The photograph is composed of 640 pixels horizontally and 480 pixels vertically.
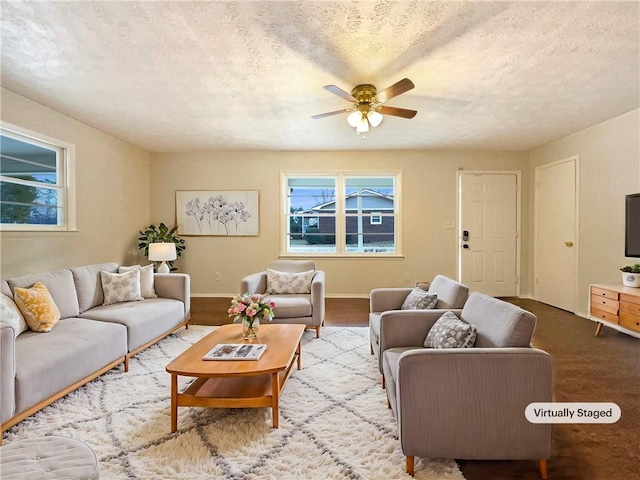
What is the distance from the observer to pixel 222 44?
2.43m

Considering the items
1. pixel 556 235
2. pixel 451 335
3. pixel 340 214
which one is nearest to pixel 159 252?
pixel 340 214

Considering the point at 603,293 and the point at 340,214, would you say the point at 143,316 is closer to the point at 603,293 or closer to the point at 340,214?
the point at 340,214

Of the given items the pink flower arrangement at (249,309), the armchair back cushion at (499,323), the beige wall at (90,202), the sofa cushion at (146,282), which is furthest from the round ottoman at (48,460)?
the beige wall at (90,202)

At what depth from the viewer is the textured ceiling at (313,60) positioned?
2.09 meters

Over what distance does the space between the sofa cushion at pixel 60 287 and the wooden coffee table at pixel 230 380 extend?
4.90 ft

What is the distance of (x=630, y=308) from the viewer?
3262 mm

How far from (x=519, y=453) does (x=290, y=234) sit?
4.77 m

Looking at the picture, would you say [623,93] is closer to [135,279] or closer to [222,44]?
[222,44]

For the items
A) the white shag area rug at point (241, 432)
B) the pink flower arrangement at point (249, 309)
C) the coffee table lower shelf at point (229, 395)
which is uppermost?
the pink flower arrangement at point (249, 309)

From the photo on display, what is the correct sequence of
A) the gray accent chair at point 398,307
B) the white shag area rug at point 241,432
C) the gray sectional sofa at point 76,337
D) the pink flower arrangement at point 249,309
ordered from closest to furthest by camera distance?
the white shag area rug at point 241,432 < the gray sectional sofa at point 76,337 < the gray accent chair at point 398,307 < the pink flower arrangement at point 249,309

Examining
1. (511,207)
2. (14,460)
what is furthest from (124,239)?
(511,207)

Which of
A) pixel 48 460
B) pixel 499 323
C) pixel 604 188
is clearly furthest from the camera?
pixel 604 188

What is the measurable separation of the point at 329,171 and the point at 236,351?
4121 millimetres

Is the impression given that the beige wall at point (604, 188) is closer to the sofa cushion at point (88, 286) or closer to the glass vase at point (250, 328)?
the glass vase at point (250, 328)
